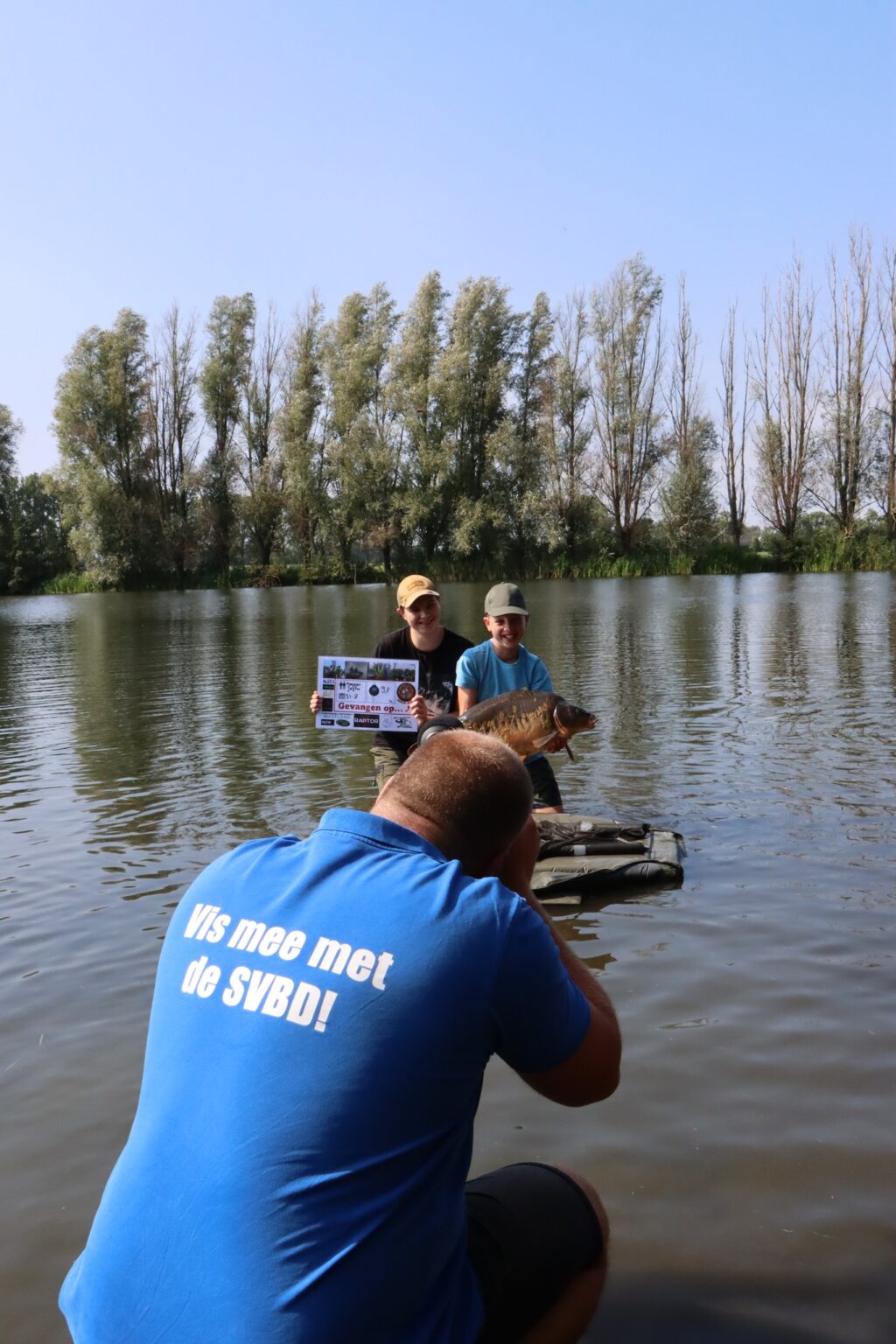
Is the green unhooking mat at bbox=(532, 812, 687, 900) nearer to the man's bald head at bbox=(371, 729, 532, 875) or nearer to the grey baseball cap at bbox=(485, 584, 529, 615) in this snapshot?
the grey baseball cap at bbox=(485, 584, 529, 615)

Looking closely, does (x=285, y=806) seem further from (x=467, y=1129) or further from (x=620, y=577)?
(x=620, y=577)

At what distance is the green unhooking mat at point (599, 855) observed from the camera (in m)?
7.00

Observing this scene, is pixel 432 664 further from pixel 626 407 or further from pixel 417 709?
pixel 626 407

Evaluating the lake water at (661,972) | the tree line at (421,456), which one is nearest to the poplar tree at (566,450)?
the tree line at (421,456)

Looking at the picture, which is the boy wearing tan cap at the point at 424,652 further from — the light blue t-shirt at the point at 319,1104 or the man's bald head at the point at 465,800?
the light blue t-shirt at the point at 319,1104

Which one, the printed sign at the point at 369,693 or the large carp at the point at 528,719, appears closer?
the large carp at the point at 528,719

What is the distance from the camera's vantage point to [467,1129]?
85.3 inches

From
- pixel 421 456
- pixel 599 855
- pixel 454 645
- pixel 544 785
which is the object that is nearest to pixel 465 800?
pixel 599 855

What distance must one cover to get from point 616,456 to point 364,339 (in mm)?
18043

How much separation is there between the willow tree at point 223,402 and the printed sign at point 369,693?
210 ft

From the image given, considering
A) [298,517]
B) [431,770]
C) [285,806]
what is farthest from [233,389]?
[431,770]

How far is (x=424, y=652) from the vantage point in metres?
8.20

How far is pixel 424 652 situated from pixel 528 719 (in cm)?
137

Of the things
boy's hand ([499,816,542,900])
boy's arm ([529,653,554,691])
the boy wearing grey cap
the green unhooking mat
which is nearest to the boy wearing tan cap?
the boy wearing grey cap
